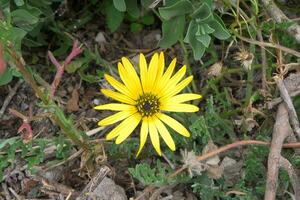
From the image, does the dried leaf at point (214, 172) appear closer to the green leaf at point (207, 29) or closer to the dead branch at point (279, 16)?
the green leaf at point (207, 29)

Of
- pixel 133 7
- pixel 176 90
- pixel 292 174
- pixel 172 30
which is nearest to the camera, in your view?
pixel 292 174

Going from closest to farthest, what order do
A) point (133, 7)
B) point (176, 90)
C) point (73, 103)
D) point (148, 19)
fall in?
1. point (176, 90)
2. point (133, 7)
3. point (73, 103)
4. point (148, 19)

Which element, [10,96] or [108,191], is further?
[10,96]

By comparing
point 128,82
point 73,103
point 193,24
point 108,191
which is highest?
point 193,24

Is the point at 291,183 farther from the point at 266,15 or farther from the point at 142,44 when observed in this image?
the point at 142,44

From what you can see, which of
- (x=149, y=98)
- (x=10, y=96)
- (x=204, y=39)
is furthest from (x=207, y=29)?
(x=10, y=96)

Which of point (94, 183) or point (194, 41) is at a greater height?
point (194, 41)

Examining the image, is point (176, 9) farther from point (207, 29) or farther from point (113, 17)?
point (113, 17)

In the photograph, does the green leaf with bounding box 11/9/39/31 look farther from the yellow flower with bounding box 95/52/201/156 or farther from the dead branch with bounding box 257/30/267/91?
the dead branch with bounding box 257/30/267/91
